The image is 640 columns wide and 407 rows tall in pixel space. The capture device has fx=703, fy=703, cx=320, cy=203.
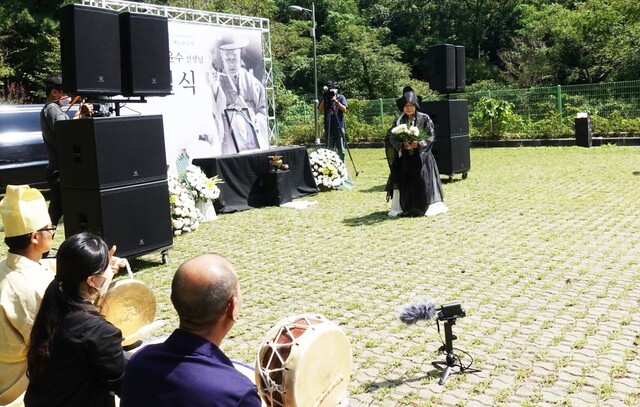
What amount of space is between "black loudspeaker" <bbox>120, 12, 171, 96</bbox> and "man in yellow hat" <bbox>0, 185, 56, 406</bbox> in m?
4.12

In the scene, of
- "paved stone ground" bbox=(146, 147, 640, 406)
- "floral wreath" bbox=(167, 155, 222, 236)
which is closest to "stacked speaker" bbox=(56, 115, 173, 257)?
"paved stone ground" bbox=(146, 147, 640, 406)

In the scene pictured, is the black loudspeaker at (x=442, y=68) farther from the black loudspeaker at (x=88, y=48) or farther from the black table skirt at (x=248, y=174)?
the black loudspeaker at (x=88, y=48)

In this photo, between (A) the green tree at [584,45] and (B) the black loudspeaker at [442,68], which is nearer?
(B) the black loudspeaker at [442,68]

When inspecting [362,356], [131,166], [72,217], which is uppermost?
[131,166]

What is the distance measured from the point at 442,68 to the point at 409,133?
164 inches

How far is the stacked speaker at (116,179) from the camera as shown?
698 cm

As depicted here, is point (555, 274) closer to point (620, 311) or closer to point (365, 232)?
point (620, 311)

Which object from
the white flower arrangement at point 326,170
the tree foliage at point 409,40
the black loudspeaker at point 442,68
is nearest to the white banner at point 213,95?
the white flower arrangement at point 326,170

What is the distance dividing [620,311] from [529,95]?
18.4 metres

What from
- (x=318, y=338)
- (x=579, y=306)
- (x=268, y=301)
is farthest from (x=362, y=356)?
(x=318, y=338)

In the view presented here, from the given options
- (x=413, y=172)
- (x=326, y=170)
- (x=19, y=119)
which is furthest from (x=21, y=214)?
(x=19, y=119)

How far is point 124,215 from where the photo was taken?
23.7ft

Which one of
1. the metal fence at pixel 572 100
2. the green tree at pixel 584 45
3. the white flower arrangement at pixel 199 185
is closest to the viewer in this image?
the white flower arrangement at pixel 199 185

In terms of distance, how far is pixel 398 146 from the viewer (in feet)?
33.6
